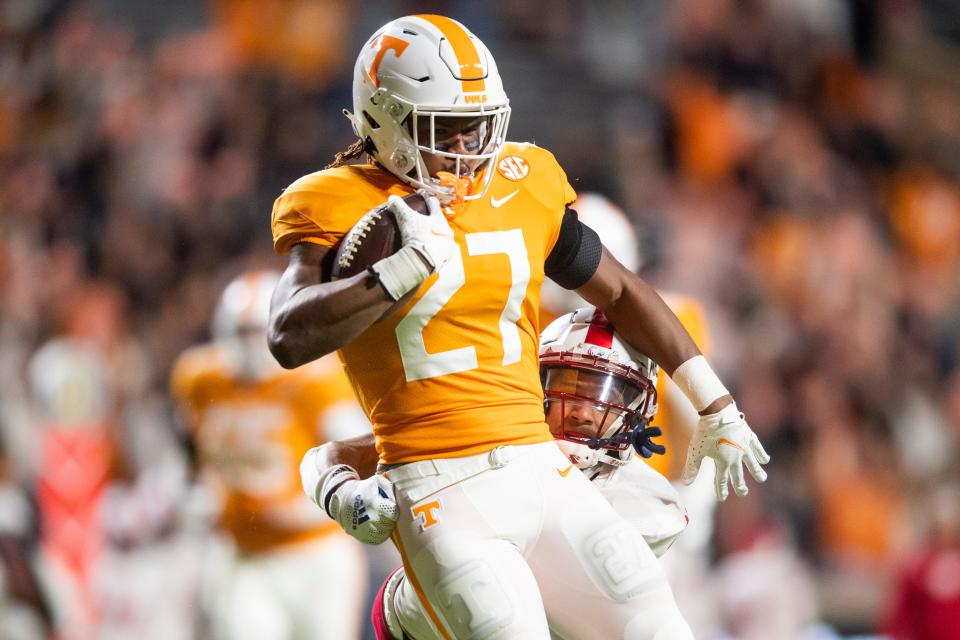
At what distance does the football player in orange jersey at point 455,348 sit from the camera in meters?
2.59

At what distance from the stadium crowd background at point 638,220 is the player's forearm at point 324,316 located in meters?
3.90

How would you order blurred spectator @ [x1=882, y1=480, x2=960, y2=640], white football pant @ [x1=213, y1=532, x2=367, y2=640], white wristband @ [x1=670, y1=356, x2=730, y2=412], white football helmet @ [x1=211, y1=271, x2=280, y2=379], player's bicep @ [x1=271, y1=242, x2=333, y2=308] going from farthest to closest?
blurred spectator @ [x1=882, y1=480, x2=960, y2=640]
white football helmet @ [x1=211, y1=271, x2=280, y2=379]
white football pant @ [x1=213, y1=532, x2=367, y2=640]
white wristband @ [x1=670, y1=356, x2=730, y2=412]
player's bicep @ [x1=271, y1=242, x2=333, y2=308]

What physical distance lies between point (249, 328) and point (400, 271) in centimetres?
326

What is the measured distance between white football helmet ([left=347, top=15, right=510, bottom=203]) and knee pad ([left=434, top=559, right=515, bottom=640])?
0.71m

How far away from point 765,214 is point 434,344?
6.38 metres

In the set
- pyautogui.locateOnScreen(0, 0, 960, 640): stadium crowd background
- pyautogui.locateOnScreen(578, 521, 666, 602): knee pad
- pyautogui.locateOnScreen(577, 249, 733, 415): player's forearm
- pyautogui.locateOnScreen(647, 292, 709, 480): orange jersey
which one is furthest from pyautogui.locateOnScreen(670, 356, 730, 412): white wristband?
pyautogui.locateOnScreen(0, 0, 960, 640): stadium crowd background

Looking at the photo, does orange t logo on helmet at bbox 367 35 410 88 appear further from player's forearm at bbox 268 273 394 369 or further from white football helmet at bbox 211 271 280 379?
white football helmet at bbox 211 271 280 379

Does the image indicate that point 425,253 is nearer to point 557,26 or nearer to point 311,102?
point 311,102

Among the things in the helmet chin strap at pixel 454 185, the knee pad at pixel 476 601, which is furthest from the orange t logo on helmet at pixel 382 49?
the knee pad at pixel 476 601

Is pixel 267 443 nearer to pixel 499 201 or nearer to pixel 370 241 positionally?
pixel 499 201

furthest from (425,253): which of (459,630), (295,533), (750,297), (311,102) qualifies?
(311,102)

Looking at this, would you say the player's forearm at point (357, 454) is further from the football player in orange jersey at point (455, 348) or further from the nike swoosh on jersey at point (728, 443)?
the nike swoosh on jersey at point (728, 443)

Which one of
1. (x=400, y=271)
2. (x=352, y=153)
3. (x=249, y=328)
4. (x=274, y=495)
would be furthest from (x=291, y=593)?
(x=400, y=271)

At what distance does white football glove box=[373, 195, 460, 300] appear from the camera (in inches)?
99.2
